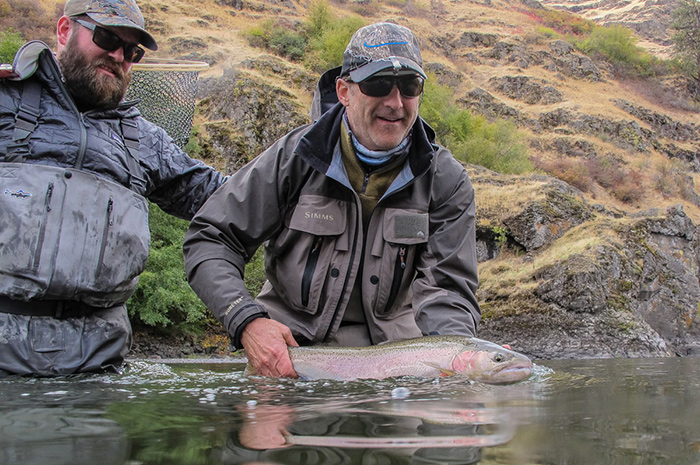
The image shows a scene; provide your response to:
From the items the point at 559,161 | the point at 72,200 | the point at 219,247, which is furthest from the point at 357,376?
the point at 559,161

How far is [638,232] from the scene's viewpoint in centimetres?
1733

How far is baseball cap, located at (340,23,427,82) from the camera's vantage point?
134 inches

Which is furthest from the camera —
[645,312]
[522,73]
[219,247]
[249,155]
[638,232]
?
[522,73]

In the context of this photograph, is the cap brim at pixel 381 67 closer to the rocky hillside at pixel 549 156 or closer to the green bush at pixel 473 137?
the rocky hillside at pixel 549 156

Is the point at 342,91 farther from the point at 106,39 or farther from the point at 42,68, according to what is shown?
the point at 42,68

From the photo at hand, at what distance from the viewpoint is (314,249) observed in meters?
3.44

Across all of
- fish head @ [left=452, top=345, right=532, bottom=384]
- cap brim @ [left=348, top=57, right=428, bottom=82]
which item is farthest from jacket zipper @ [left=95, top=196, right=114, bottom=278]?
fish head @ [left=452, top=345, right=532, bottom=384]

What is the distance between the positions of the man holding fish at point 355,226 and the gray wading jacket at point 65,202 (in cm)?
43

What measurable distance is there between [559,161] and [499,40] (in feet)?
70.3

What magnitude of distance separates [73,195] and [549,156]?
130ft

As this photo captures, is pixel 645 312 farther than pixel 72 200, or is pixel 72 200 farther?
pixel 645 312

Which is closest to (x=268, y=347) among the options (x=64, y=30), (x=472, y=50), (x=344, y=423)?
(x=344, y=423)

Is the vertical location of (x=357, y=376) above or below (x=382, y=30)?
below

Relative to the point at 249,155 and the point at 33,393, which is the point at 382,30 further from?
the point at 249,155
